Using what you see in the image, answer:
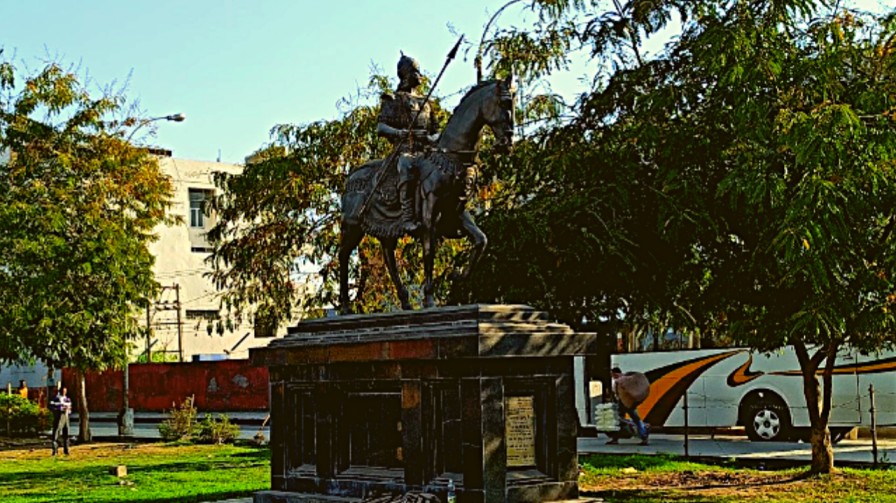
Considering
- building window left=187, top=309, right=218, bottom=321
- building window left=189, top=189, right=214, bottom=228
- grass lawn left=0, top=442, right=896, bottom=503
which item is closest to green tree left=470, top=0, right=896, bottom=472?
grass lawn left=0, top=442, right=896, bottom=503

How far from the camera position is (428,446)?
37.9 ft

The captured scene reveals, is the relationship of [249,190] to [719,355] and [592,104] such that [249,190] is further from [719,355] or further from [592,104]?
[719,355]

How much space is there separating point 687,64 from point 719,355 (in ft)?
39.6

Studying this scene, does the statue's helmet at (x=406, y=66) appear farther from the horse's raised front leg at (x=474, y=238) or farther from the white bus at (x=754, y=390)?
the white bus at (x=754, y=390)

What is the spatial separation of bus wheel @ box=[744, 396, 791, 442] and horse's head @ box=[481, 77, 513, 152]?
15149mm

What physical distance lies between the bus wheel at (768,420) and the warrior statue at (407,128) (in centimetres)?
1442

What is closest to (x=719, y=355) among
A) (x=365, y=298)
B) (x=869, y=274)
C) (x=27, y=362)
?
(x=365, y=298)

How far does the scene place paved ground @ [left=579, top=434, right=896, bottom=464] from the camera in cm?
2116

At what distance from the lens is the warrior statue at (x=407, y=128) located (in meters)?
13.0

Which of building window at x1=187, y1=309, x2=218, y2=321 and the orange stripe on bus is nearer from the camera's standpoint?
the orange stripe on bus

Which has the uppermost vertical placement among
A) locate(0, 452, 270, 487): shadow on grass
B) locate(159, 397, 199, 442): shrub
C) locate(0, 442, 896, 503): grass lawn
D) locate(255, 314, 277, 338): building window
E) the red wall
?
locate(255, 314, 277, 338): building window

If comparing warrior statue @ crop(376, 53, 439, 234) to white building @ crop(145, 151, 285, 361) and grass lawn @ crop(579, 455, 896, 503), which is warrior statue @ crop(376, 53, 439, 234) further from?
white building @ crop(145, 151, 285, 361)

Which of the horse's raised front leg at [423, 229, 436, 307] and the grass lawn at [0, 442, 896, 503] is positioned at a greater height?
the horse's raised front leg at [423, 229, 436, 307]

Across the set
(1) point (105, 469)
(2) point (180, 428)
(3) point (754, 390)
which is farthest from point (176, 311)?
(3) point (754, 390)
